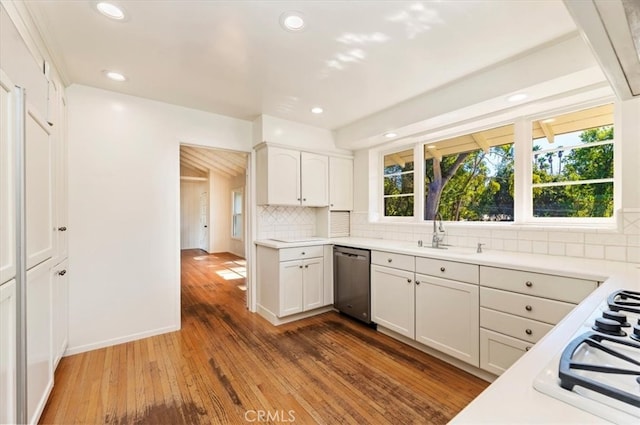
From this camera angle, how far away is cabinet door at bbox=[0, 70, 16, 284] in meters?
1.15

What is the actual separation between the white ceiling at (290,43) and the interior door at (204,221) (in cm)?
642

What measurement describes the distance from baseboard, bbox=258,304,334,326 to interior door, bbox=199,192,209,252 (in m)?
5.99

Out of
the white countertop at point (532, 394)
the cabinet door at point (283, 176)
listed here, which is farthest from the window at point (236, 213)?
the white countertop at point (532, 394)

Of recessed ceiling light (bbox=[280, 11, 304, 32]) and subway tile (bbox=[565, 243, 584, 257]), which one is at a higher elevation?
recessed ceiling light (bbox=[280, 11, 304, 32])

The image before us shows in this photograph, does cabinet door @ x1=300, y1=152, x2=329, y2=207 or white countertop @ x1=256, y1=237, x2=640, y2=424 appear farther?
cabinet door @ x1=300, y1=152, x2=329, y2=207

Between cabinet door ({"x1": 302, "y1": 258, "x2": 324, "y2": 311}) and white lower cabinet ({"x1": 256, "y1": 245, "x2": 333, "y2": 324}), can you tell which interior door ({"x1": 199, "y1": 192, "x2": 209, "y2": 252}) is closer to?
white lower cabinet ({"x1": 256, "y1": 245, "x2": 333, "y2": 324})

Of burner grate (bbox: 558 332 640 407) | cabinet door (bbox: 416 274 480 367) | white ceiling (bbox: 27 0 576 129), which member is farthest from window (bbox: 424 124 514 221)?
burner grate (bbox: 558 332 640 407)

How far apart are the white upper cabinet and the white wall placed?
0.80m

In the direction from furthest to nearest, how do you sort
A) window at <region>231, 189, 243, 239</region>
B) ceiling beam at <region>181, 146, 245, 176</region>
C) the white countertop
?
window at <region>231, 189, 243, 239</region>
ceiling beam at <region>181, 146, 245, 176</region>
the white countertop

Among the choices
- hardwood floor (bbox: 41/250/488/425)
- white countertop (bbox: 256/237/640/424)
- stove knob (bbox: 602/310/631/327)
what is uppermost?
stove knob (bbox: 602/310/631/327)

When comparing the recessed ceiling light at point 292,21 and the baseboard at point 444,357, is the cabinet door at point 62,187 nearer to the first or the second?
the recessed ceiling light at point 292,21

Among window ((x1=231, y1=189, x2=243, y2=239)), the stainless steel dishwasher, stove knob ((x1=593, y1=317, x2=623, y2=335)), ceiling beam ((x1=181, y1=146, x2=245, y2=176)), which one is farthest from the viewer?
window ((x1=231, y1=189, x2=243, y2=239))

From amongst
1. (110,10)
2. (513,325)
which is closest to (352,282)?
(513,325)

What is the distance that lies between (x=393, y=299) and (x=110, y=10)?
3005 mm
